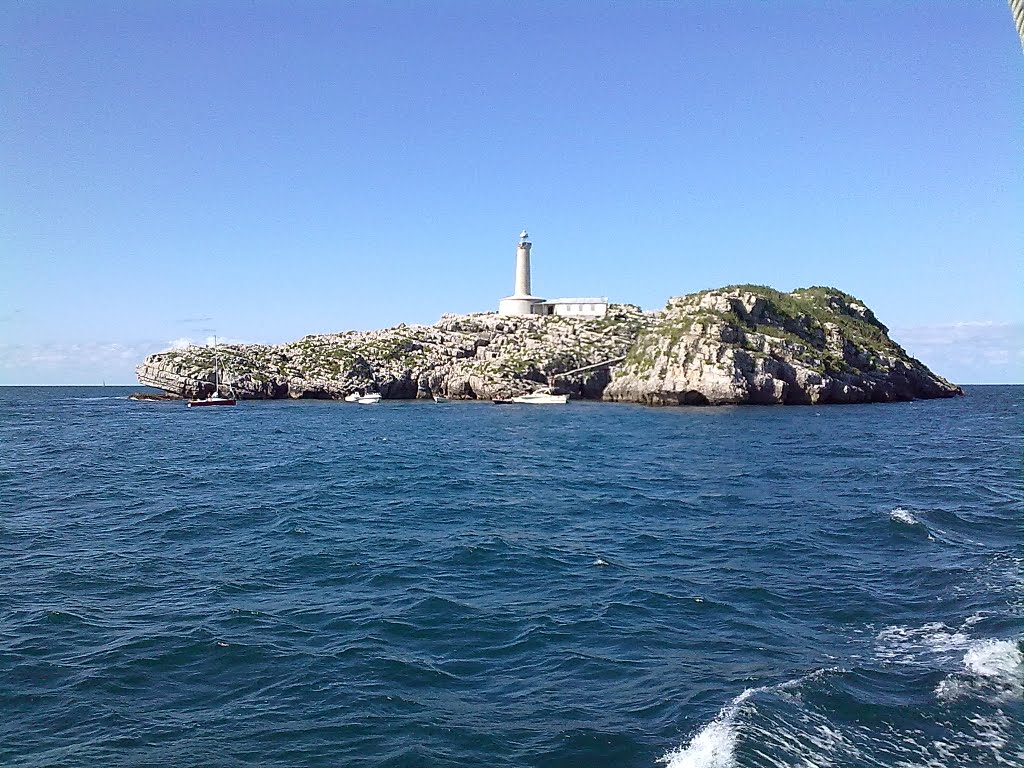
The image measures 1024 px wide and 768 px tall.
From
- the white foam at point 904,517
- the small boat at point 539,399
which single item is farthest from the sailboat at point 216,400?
the white foam at point 904,517

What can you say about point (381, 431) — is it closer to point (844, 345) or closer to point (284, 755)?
point (284, 755)

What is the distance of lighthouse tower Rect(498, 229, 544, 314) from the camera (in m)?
142

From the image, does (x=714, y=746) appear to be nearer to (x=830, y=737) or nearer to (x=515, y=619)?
(x=830, y=737)

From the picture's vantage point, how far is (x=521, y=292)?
5763 inches

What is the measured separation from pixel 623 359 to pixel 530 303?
110ft

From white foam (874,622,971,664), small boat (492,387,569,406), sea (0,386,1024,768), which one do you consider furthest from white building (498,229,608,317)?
white foam (874,622,971,664)

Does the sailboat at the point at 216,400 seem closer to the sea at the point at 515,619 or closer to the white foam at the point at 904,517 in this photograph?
the sea at the point at 515,619

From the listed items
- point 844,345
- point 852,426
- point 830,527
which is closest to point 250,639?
point 830,527

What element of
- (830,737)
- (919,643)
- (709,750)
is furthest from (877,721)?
(919,643)

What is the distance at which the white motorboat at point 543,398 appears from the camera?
10312 centimetres

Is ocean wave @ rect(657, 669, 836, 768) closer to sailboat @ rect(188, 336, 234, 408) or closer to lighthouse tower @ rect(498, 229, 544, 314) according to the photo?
sailboat @ rect(188, 336, 234, 408)

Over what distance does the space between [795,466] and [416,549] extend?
25.9 metres

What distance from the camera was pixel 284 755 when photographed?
10680 mm

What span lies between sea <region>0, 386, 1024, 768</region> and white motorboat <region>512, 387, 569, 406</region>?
213 ft
